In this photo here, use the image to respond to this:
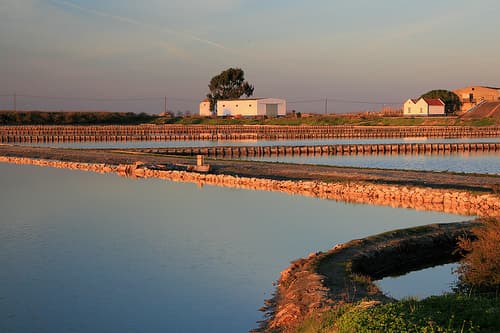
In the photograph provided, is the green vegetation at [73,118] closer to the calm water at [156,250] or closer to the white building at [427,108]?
the white building at [427,108]

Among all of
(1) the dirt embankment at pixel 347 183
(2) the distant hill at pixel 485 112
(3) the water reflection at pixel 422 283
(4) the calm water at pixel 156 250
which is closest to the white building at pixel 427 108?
(2) the distant hill at pixel 485 112

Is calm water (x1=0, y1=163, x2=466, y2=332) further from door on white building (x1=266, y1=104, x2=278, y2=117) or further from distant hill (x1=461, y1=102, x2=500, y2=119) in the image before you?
door on white building (x1=266, y1=104, x2=278, y2=117)

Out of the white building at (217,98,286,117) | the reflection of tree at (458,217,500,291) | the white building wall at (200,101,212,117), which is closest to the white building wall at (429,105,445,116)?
the white building at (217,98,286,117)

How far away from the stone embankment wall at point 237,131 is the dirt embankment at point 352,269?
6133cm

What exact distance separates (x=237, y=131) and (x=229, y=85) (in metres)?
41.2

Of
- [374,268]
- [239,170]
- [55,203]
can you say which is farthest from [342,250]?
[239,170]

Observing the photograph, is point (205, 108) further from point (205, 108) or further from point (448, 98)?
point (448, 98)

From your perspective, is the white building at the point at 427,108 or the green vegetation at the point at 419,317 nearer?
the green vegetation at the point at 419,317

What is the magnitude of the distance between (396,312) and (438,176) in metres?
21.3

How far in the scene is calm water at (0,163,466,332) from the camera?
422 inches

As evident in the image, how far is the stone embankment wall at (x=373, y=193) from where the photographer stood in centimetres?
2056

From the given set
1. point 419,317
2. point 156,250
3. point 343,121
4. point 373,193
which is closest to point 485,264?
point 419,317

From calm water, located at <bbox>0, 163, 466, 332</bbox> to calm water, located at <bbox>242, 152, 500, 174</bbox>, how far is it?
52.2 feet

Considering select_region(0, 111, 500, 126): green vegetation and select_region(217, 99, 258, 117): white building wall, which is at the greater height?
select_region(217, 99, 258, 117): white building wall
